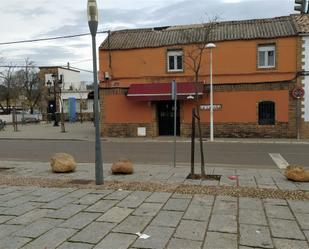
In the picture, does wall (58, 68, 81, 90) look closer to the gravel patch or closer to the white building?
the white building

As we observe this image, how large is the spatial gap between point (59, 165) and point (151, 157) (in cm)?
525

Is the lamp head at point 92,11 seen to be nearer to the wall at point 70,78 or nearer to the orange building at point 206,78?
the orange building at point 206,78

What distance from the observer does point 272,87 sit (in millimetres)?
24172

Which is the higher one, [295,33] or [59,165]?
[295,33]

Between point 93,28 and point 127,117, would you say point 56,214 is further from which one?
point 127,117

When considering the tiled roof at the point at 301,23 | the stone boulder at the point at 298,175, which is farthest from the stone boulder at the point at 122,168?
the tiled roof at the point at 301,23

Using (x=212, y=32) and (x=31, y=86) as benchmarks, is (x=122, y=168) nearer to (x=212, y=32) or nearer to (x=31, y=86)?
(x=212, y=32)

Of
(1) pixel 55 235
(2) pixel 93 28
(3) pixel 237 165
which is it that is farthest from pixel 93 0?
(3) pixel 237 165

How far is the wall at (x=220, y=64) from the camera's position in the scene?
2452 centimetres

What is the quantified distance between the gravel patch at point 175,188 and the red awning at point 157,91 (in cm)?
1541

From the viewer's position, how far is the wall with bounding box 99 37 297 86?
2452 cm

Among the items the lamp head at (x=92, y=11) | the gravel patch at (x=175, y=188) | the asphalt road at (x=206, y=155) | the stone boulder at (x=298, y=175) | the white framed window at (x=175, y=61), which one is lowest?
the asphalt road at (x=206, y=155)

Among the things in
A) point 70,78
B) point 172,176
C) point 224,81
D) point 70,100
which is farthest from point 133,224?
point 70,78

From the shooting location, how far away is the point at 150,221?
6414mm
